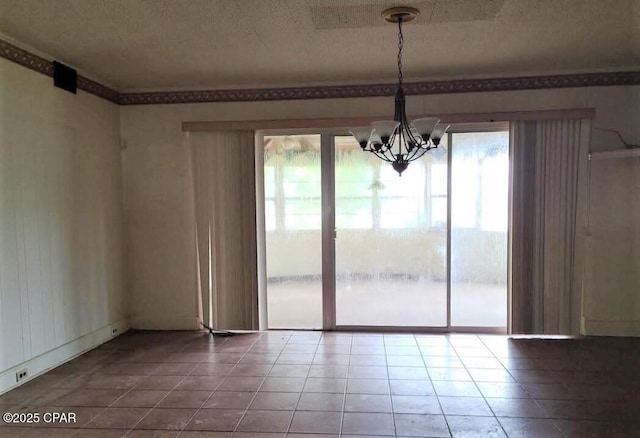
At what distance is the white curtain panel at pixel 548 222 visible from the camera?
3.96m

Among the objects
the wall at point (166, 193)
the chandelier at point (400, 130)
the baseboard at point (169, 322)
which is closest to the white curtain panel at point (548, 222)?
the wall at point (166, 193)

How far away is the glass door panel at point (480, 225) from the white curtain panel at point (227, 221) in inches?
79.3

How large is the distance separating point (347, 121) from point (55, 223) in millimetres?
2675

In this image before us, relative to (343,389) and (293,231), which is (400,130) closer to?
(343,389)

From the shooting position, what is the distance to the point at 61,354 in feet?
11.8

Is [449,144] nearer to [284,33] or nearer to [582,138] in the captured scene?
[582,138]

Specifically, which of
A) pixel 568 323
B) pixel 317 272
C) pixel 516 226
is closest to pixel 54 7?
pixel 317 272

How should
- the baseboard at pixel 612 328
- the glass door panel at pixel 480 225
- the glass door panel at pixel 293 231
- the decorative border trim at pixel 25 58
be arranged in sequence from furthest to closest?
the glass door panel at pixel 293 231 → the glass door panel at pixel 480 225 → the baseboard at pixel 612 328 → the decorative border trim at pixel 25 58

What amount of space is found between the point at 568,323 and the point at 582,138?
67.0 inches

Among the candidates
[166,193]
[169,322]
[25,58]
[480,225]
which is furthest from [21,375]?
[480,225]

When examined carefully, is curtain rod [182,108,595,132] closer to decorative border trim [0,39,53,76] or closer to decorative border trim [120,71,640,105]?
decorative border trim [120,71,640,105]

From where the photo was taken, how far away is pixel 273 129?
430 cm

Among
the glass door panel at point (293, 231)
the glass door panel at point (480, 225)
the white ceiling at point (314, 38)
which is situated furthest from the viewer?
the glass door panel at point (293, 231)

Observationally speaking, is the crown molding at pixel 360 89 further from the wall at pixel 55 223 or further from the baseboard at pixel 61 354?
the baseboard at pixel 61 354
